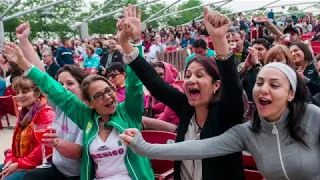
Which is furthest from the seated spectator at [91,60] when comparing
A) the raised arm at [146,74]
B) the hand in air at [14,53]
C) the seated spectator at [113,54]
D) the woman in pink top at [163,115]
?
the raised arm at [146,74]

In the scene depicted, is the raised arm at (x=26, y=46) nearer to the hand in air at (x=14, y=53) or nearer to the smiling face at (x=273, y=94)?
the hand in air at (x=14, y=53)

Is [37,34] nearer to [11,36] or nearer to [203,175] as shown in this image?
[11,36]

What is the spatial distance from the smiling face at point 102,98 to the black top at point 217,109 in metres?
0.34

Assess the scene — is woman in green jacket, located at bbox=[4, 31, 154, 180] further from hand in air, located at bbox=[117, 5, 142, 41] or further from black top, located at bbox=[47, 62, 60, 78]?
black top, located at bbox=[47, 62, 60, 78]

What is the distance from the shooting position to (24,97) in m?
3.42

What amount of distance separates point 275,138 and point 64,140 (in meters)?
1.52

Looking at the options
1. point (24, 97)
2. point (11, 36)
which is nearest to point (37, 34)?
point (11, 36)

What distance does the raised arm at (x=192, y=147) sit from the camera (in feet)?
6.72

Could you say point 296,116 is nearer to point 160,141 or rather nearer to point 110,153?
point 110,153

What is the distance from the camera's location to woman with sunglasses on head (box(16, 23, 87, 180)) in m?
2.82

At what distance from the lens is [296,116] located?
1.98 m

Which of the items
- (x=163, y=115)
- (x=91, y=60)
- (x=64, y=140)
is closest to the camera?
(x=64, y=140)

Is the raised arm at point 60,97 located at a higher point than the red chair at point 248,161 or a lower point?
higher

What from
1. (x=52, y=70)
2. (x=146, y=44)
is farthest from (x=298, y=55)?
(x=146, y=44)
